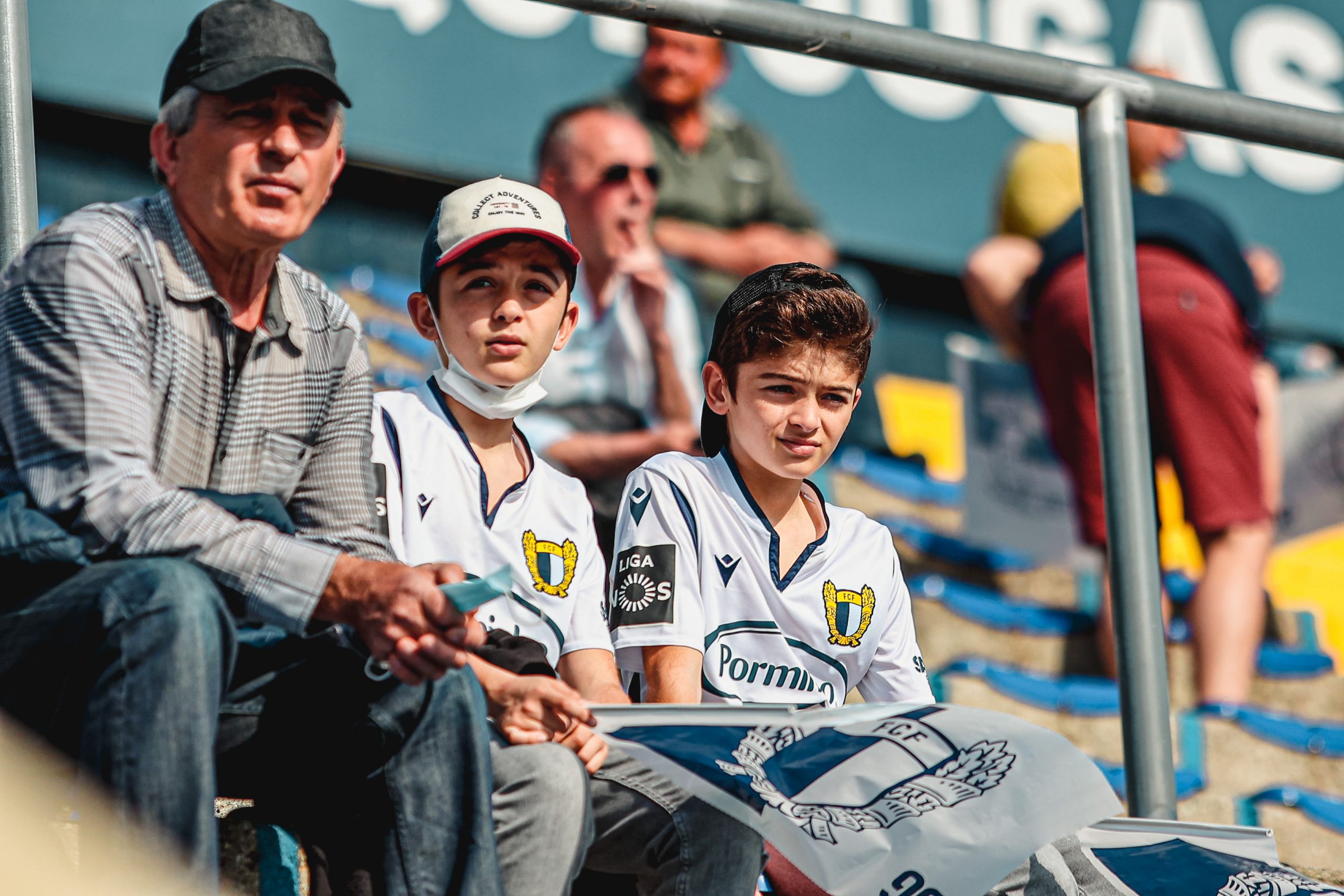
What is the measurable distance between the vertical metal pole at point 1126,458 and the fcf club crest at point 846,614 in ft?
1.04

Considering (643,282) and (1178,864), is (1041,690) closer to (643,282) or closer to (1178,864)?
(643,282)

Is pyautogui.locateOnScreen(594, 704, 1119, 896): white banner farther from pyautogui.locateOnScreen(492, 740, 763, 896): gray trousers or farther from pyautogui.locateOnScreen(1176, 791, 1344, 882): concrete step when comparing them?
pyautogui.locateOnScreen(1176, 791, 1344, 882): concrete step

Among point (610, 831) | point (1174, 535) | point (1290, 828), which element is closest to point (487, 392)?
point (610, 831)

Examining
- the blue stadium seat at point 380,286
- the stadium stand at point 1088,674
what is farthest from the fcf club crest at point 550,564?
the blue stadium seat at point 380,286

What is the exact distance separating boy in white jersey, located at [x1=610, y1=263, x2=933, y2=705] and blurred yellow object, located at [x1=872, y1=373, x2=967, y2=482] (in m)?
3.46

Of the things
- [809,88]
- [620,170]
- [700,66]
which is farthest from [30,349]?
[809,88]

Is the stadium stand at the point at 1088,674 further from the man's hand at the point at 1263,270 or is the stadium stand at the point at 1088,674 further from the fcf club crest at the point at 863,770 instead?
the fcf club crest at the point at 863,770

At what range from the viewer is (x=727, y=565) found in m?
1.99

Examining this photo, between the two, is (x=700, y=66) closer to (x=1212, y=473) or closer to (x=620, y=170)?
(x=620, y=170)

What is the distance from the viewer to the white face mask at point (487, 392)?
1.99m

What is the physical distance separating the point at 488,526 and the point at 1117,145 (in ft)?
2.92

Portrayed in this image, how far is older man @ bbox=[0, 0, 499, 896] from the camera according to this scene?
129 cm

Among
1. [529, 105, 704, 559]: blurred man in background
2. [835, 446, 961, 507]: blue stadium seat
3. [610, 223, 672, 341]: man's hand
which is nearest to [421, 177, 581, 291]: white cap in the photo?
[529, 105, 704, 559]: blurred man in background

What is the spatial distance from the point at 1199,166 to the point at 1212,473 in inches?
113
